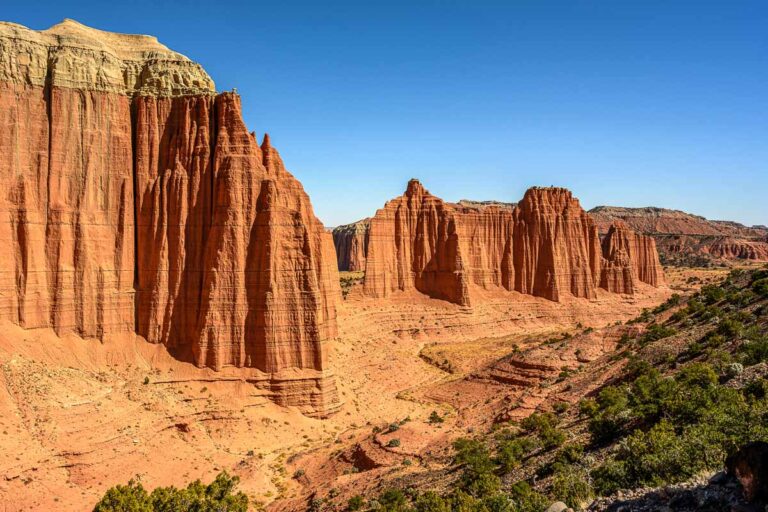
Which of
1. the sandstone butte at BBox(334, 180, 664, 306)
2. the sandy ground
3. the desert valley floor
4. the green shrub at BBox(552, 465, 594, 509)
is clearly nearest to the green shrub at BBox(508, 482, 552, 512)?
the green shrub at BBox(552, 465, 594, 509)

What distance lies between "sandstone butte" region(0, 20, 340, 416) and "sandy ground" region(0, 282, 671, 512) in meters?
1.94

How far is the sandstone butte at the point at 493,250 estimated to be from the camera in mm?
75812

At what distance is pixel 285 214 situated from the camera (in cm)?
4153

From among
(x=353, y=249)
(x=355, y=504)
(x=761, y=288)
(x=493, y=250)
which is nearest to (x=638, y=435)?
(x=355, y=504)

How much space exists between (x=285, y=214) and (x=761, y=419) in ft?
105

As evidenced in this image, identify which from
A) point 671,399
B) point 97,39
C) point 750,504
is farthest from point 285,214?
point 750,504

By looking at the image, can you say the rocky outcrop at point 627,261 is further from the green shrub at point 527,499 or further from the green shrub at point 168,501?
the green shrub at point 168,501

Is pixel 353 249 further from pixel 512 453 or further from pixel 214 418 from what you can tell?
pixel 512 453

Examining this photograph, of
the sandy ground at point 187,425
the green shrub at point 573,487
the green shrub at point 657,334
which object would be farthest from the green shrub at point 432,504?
the green shrub at point 657,334

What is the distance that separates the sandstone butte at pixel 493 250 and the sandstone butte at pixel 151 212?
3235 cm

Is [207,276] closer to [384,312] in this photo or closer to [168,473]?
[168,473]

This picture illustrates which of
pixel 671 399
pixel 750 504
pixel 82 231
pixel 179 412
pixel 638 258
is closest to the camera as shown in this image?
pixel 750 504

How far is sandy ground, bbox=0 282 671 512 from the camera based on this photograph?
2727cm

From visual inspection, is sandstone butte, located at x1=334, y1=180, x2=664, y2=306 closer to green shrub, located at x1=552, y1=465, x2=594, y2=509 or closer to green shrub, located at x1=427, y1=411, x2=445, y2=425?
green shrub, located at x1=427, y1=411, x2=445, y2=425
